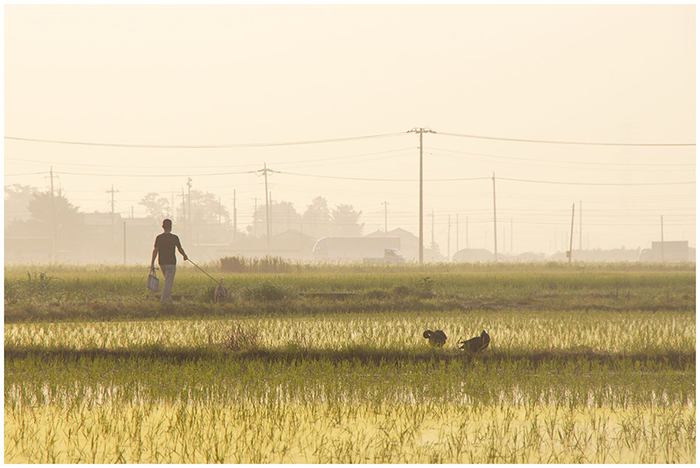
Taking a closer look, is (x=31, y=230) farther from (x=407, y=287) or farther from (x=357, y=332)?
(x=357, y=332)

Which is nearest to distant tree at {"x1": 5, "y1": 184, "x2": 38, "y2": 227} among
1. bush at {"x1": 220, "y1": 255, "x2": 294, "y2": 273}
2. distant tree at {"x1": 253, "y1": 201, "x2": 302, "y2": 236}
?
distant tree at {"x1": 253, "y1": 201, "x2": 302, "y2": 236}

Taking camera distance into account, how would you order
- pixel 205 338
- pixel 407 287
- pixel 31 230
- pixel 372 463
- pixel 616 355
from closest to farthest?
1. pixel 372 463
2. pixel 616 355
3. pixel 205 338
4. pixel 407 287
5. pixel 31 230

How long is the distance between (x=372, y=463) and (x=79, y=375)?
4.43 meters

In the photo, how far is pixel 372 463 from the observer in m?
4.86

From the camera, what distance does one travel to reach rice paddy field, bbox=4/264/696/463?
5148mm

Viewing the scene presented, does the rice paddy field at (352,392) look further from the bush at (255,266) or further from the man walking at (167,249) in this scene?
the bush at (255,266)

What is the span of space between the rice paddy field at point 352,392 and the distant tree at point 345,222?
306 ft

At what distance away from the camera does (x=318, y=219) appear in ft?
372

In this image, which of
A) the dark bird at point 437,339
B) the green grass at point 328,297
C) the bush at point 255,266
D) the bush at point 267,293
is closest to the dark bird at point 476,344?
the dark bird at point 437,339

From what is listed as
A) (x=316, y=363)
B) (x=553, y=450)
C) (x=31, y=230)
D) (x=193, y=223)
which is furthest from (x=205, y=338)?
(x=193, y=223)

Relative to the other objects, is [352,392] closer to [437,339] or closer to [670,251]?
[437,339]

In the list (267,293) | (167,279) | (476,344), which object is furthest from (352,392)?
(267,293)

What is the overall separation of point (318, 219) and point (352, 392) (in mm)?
106836

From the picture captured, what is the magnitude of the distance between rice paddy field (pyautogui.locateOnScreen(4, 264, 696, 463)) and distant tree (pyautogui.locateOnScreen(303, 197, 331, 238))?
309 ft
